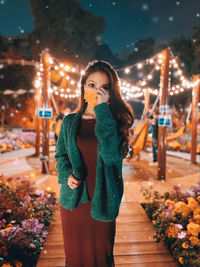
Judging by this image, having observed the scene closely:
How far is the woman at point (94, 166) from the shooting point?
1169 mm

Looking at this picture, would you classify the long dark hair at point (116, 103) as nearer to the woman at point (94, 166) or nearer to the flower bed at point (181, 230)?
the woman at point (94, 166)

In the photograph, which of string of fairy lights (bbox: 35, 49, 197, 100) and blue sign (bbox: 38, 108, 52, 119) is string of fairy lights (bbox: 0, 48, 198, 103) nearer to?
string of fairy lights (bbox: 35, 49, 197, 100)

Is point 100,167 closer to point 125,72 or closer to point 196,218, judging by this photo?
point 196,218

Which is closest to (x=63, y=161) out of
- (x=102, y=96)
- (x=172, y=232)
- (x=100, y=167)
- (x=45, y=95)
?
(x=100, y=167)

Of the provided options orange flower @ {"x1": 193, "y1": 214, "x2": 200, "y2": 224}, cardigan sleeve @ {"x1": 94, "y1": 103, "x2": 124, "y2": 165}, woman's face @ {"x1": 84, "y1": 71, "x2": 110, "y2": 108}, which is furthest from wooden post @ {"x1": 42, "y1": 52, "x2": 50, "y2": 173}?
cardigan sleeve @ {"x1": 94, "y1": 103, "x2": 124, "y2": 165}

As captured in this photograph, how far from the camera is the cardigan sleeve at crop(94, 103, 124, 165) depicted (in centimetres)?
112

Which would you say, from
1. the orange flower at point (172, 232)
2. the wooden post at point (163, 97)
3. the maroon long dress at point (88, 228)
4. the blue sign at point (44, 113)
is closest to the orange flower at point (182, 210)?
the orange flower at point (172, 232)

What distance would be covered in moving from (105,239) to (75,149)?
24.6 inches

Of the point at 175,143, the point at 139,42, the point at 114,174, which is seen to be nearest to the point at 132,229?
the point at 114,174

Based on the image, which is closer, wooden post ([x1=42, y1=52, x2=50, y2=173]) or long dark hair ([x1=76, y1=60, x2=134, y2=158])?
long dark hair ([x1=76, y1=60, x2=134, y2=158])

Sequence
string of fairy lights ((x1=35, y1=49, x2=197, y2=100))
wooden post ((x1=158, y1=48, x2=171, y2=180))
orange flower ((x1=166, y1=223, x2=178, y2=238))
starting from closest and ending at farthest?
1. orange flower ((x1=166, y1=223, x2=178, y2=238))
2. wooden post ((x1=158, y1=48, x2=171, y2=180))
3. string of fairy lights ((x1=35, y1=49, x2=197, y2=100))

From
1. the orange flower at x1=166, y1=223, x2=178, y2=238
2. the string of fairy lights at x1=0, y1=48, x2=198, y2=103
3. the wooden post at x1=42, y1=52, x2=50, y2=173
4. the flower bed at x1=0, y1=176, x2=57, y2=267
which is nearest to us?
the flower bed at x1=0, y1=176, x2=57, y2=267

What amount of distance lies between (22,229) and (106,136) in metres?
1.54

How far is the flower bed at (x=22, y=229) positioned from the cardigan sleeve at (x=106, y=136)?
53.1 inches
